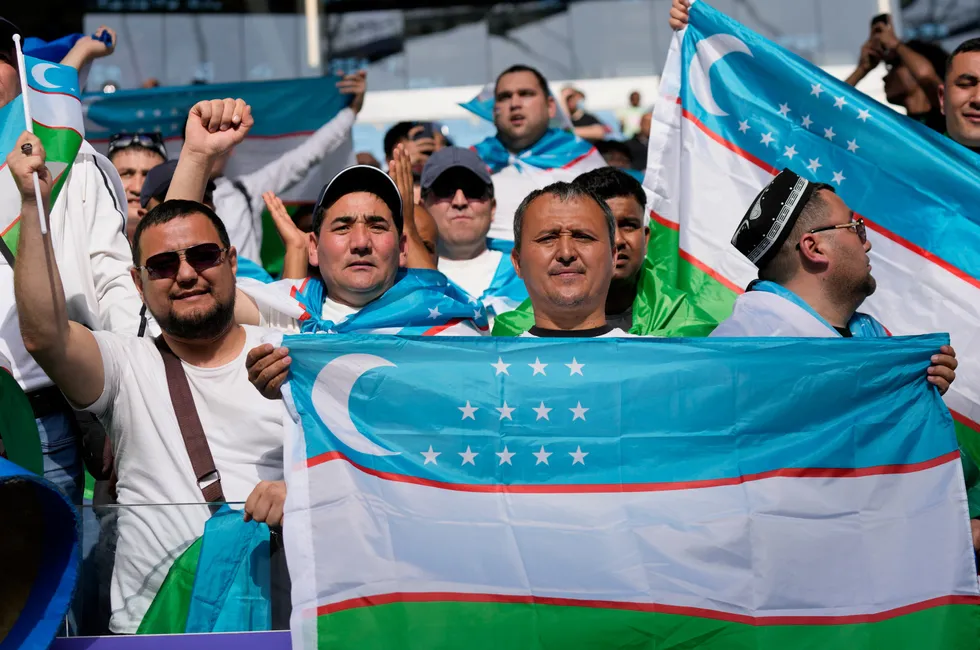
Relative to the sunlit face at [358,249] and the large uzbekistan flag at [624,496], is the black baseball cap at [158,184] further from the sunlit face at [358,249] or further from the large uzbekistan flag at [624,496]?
the large uzbekistan flag at [624,496]

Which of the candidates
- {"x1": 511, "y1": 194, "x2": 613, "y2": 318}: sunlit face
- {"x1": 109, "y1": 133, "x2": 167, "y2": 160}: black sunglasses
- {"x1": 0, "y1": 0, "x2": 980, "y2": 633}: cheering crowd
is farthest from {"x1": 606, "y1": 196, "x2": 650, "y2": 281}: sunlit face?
{"x1": 109, "y1": 133, "x2": 167, "y2": 160}: black sunglasses

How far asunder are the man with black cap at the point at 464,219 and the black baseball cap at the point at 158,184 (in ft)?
3.49

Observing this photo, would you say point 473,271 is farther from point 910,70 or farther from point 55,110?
point 910,70

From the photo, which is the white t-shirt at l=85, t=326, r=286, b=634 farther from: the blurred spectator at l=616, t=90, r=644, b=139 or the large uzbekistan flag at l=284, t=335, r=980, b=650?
the blurred spectator at l=616, t=90, r=644, b=139

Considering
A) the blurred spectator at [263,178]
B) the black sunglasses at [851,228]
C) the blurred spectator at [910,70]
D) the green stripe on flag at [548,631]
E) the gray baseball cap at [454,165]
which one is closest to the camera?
the green stripe on flag at [548,631]

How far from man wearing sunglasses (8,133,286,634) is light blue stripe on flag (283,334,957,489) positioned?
1.21ft

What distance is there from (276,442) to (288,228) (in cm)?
184

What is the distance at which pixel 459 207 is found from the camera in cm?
570

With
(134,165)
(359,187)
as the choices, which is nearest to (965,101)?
(359,187)

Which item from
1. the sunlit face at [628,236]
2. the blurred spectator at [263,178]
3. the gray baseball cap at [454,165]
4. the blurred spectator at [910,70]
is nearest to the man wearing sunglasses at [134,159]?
the blurred spectator at [263,178]

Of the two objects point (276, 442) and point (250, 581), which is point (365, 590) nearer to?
point (250, 581)

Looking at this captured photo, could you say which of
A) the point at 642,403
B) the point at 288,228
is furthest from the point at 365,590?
the point at 288,228

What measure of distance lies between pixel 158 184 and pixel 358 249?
1355mm

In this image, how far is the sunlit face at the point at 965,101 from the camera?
538 centimetres
